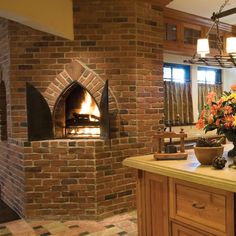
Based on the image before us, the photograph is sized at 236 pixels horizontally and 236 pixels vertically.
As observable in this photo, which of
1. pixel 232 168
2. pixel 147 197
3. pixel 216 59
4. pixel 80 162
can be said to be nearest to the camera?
pixel 232 168

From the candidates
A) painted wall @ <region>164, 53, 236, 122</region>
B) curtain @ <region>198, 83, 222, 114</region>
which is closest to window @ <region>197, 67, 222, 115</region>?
curtain @ <region>198, 83, 222, 114</region>

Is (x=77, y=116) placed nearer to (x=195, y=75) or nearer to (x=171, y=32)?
(x=171, y=32)

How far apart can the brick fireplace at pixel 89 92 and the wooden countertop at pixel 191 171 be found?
1.33 m

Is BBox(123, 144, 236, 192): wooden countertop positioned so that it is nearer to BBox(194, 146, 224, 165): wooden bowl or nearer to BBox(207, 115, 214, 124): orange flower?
BBox(194, 146, 224, 165): wooden bowl

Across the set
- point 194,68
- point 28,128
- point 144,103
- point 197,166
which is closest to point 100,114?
point 144,103

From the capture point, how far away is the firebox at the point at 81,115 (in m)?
3.71

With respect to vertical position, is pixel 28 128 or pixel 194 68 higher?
pixel 194 68

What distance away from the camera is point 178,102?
16.6 ft

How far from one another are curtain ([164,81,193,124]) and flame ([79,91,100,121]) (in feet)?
5.09

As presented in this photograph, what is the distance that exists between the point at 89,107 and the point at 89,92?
307 mm

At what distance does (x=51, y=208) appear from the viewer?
3477 mm

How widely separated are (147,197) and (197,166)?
1.53 ft

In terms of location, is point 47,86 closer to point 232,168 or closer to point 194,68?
point 232,168

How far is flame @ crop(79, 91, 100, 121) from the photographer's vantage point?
3.71 m
